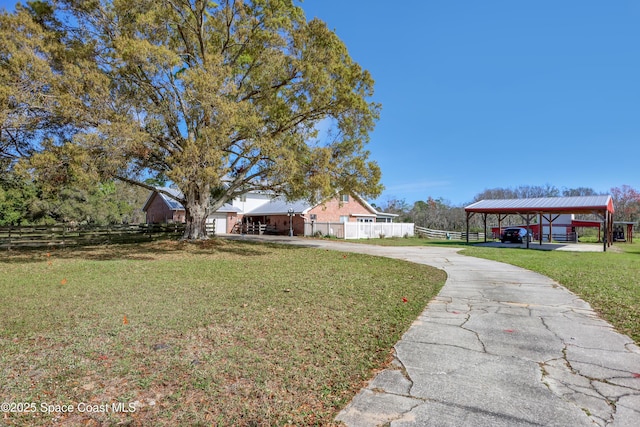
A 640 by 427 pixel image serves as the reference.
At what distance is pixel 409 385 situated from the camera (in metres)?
3.31

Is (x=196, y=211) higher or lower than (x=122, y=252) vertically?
higher

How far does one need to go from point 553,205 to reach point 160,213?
115 feet

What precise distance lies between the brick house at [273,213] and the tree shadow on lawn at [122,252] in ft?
47.5

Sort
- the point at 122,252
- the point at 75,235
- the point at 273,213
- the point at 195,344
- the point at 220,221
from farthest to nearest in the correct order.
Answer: the point at 220,221 → the point at 273,213 → the point at 75,235 → the point at 122,252 → the point at 195,344

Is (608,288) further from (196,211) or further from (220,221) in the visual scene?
(220,221)

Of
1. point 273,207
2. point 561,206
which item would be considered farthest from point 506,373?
point 273,207

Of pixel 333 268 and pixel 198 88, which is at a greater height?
pixel 198 88

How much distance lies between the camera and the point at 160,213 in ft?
123

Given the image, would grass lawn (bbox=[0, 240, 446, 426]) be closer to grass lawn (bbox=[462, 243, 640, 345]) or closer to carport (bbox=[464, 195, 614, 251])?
grass lawn (bbox=[462, 243, 640, 345])

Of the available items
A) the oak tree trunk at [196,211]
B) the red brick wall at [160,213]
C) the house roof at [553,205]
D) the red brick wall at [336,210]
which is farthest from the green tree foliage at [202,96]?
the red brick wall at [160,213]

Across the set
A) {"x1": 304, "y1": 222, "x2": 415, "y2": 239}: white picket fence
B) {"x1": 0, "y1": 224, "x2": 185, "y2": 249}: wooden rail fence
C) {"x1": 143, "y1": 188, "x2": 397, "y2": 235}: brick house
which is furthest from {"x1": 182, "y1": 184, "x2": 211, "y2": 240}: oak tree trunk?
{"x1": 304, "y1": 222, "x2": 415, "y2": 239}: white picket fence

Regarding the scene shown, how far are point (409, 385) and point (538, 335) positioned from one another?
2477 millimetres

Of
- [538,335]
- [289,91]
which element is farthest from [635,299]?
[289,91]

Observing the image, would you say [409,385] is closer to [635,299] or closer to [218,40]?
[635,299]
